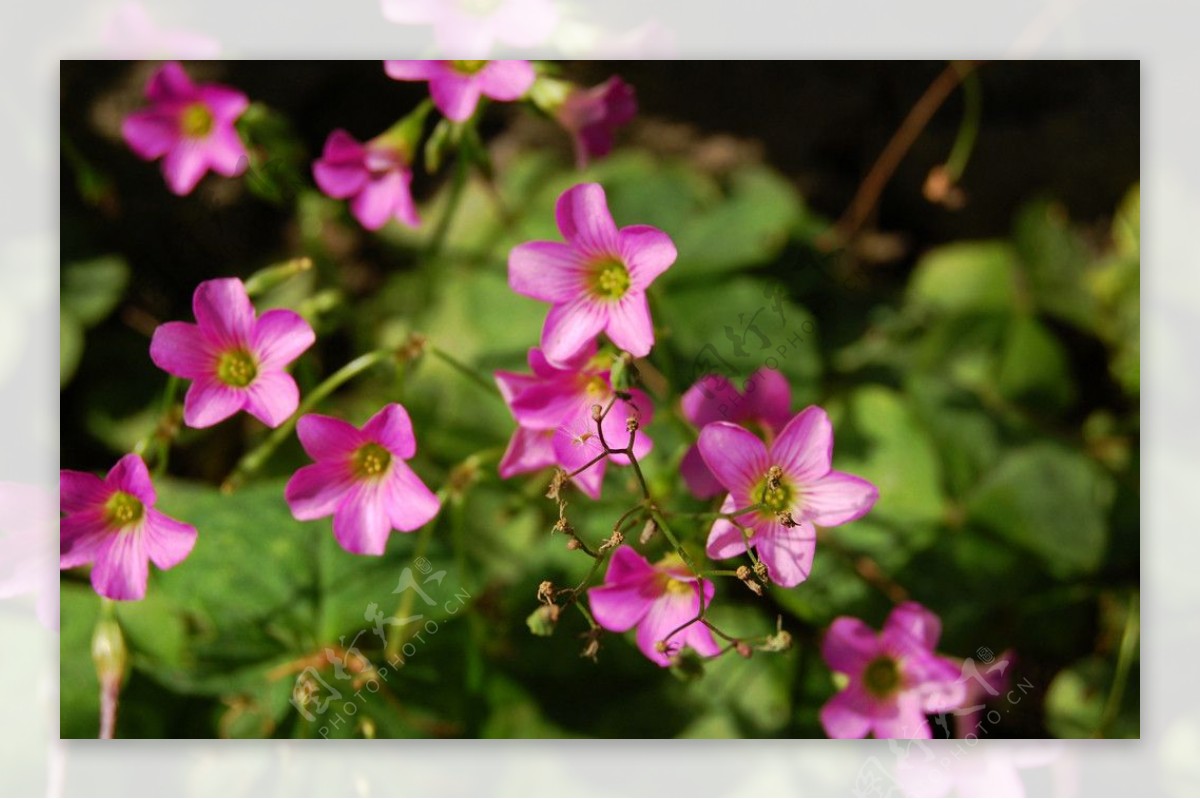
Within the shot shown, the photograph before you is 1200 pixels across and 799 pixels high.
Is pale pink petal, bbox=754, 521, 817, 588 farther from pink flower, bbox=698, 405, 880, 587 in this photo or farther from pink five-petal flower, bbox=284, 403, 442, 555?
pink five-petal flower, bbox=284, 403, 442, 555

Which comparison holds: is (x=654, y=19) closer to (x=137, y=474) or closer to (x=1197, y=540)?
(x=137, y=474)

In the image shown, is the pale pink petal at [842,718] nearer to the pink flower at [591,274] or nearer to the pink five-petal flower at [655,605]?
the pink five-petal flower at [655,605]

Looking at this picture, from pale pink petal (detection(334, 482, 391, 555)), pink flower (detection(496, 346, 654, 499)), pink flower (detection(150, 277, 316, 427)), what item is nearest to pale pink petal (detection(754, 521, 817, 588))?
pink flower (detection(496, 346, 654, 499))

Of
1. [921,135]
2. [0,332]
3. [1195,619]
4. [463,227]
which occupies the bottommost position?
[1195,619]

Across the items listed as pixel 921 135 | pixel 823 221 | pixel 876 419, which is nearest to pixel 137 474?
pixel 876 419

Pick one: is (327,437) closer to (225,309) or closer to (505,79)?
(225,309)
